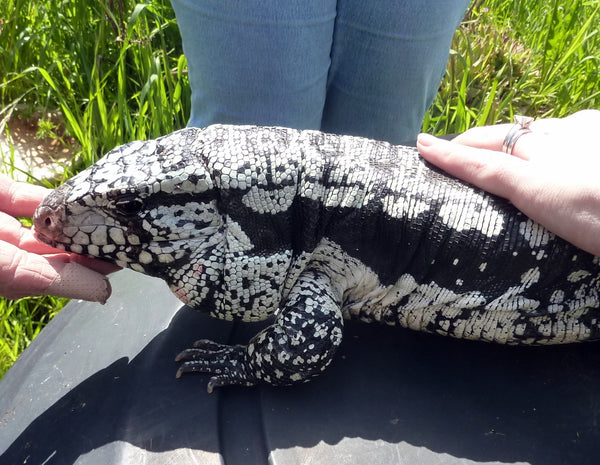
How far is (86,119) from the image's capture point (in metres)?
2.51

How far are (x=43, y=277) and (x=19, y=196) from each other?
37cm

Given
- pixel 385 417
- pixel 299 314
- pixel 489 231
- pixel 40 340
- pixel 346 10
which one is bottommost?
pixel 40 340

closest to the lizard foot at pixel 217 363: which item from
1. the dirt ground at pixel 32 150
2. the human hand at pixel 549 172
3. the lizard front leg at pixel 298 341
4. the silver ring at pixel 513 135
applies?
the lizard front leg at pixel 298 341

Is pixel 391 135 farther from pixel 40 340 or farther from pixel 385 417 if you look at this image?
pixel 40 340

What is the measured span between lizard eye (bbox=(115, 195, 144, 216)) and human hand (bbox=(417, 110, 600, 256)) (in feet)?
2.20

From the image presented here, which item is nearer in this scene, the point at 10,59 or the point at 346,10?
the point at 346,10

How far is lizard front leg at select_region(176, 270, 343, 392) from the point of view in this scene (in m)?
1.37

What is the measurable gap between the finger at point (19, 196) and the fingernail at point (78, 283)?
315mm

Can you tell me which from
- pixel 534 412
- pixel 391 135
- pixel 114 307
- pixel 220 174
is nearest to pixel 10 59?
pixel 114 307

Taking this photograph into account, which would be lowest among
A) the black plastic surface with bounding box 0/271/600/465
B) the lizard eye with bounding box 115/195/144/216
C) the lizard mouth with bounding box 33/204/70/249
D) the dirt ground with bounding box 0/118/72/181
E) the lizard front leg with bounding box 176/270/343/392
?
the dirt ground with bounding box 0/118/72/181

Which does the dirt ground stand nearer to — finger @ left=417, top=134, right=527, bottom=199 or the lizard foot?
the lizard foot

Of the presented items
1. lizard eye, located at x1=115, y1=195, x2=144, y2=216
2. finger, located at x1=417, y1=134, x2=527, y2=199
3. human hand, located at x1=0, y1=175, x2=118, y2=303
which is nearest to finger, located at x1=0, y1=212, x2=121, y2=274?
human hand, located at x1=0, y1=175, x2=118, y2=303

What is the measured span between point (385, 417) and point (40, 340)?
99 cm

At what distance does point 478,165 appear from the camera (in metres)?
1.33
